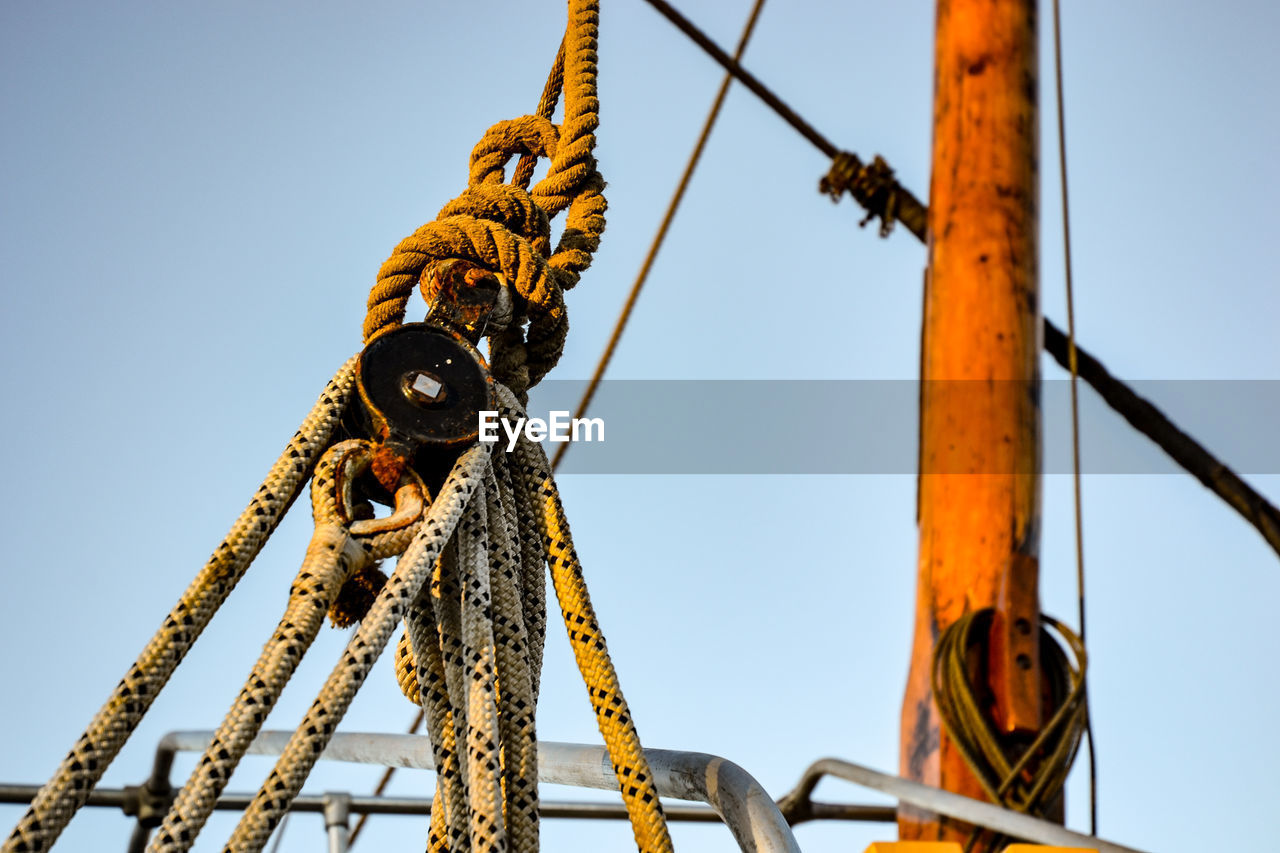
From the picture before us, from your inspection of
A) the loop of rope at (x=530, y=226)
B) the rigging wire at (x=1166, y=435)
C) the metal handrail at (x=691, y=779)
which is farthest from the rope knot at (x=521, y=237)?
the rigging wire at (x=1166, y=435)

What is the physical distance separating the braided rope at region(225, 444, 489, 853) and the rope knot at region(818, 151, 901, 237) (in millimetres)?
2486

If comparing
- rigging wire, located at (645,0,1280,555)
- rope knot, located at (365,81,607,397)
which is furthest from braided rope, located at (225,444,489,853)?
rigging wire, located at (645,0,1280,555)

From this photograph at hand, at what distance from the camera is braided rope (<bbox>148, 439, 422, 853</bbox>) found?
116cm

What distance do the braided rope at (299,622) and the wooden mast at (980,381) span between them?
3.27ft

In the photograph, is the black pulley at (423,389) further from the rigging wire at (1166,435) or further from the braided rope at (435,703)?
the rigging wire at (1166,435)

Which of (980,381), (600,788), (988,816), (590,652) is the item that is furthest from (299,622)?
(980,381)

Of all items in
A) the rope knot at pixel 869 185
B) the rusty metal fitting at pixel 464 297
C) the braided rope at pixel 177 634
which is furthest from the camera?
the rope knot at pixel 869 185

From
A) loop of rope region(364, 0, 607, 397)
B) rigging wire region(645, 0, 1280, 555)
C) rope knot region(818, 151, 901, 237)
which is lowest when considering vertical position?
loop of rope region(364, 0, 607, 397)

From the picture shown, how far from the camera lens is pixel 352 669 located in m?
1.23

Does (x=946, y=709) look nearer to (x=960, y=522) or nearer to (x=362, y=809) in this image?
(x=960, y=522)

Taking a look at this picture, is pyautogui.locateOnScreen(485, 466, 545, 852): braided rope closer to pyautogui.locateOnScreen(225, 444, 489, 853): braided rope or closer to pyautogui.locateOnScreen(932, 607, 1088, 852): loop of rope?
pyautogui.locateOnScreen(225, 444, 489, 853): braided rope

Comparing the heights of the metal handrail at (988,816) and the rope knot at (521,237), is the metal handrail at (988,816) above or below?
below

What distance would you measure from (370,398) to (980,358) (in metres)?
1.33

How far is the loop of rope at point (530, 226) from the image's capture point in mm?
1589
